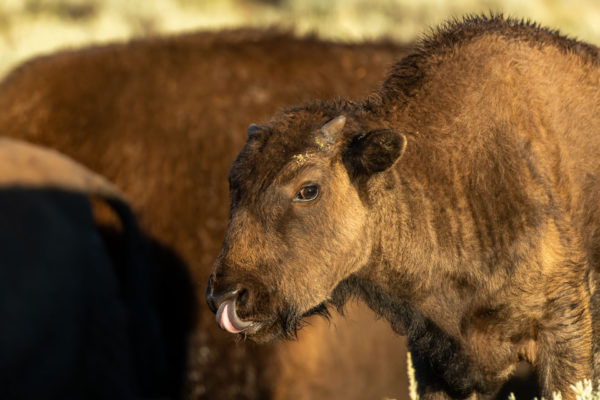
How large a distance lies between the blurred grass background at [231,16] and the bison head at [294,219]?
1228 centimetres

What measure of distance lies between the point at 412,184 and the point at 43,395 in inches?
147

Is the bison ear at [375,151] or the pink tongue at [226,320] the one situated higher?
the bison ear at [375,151]

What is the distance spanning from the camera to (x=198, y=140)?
806 cm

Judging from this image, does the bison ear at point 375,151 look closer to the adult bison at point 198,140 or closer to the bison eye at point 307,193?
the bison eye at point 307,193

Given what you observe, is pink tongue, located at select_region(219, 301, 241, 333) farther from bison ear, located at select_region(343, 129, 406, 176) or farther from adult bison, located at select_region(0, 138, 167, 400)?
adult bison, located at select_region(0, 138, 167, 400)

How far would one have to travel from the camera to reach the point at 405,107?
4125mm

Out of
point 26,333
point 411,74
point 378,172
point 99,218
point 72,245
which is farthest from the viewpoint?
point 99,218

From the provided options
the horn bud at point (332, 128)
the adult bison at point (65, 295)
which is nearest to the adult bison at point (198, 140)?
the adult bison at point (65, 295)

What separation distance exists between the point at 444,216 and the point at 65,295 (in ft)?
12.3

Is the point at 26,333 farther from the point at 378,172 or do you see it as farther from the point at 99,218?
the point at 378,172

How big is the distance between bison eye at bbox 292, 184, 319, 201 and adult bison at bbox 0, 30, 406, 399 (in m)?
3.81

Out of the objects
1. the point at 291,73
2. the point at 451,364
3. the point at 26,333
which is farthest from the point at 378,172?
the point at 291,73

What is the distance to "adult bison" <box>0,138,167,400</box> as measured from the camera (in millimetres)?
6594

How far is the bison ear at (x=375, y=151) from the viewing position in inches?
148
